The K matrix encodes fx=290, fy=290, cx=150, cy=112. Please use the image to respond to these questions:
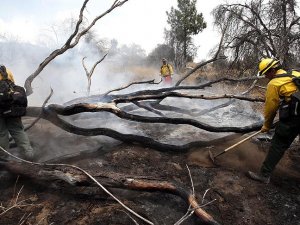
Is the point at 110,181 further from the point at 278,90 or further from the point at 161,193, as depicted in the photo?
the point at 278,90

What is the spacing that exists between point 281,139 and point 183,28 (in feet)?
58.0

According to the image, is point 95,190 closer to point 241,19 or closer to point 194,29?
point 241,19

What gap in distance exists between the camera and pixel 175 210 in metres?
3.03

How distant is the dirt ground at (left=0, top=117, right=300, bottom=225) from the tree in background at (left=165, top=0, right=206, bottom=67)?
15.0m

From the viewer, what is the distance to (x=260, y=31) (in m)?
11.8

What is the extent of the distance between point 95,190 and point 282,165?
2753mm

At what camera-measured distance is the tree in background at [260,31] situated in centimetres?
1066

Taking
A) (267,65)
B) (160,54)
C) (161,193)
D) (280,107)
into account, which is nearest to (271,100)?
(280,107)

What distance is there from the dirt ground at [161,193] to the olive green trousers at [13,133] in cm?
35

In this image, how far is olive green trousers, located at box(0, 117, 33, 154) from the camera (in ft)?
13.2

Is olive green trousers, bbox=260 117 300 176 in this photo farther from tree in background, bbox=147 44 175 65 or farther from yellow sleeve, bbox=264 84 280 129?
tree in background, bbox=147 44 175 65

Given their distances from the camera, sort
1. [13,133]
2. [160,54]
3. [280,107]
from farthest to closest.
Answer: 1. [160,54]
2. [13,133]
3. [280,107]

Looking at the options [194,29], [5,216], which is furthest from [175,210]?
[194,29]

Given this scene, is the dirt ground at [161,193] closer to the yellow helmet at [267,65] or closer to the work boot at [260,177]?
the work boot at [260,177]
